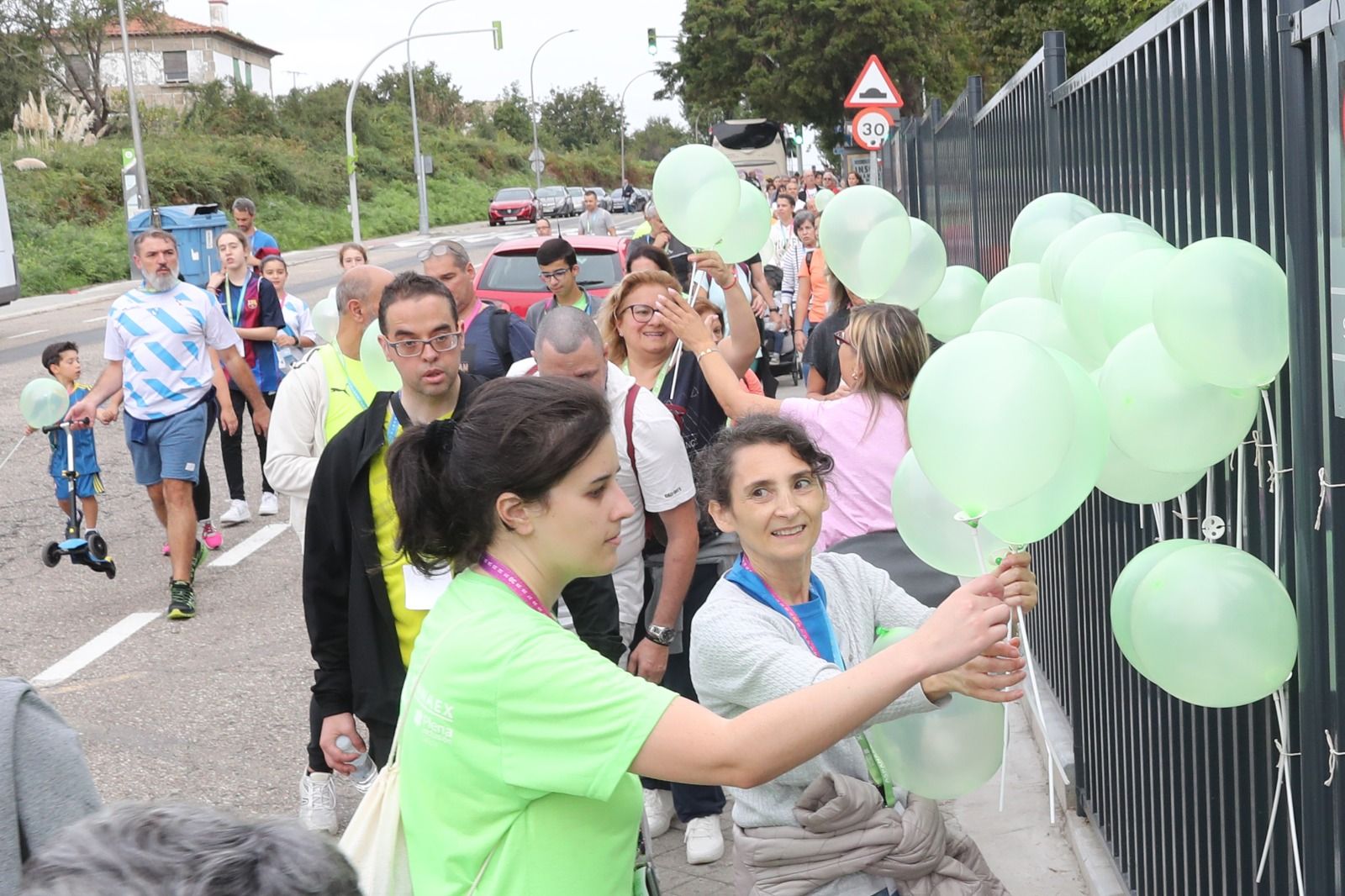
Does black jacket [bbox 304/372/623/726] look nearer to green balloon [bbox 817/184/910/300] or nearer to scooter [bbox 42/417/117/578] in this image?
green balloon [bbox 817/184/910/300]

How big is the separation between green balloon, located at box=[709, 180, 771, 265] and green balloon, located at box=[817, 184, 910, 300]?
25cm

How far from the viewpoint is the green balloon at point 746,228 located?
559cm

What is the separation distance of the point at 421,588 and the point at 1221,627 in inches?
88.7

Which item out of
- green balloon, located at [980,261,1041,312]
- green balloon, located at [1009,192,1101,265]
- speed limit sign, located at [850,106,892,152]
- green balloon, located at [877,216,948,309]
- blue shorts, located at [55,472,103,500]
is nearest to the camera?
green balloon, located at [980,261,1041,312]

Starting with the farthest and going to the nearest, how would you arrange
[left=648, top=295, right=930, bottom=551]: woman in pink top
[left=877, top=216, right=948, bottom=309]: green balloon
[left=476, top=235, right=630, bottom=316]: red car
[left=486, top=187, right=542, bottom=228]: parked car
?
[left=486, top=187, right=542, bottom=228]: parked car, [left=476, top=235, right=630, bottom=316]: red car, [left=877, top=216, right=948, bottom=309]: green balloon, [left=648, top=295, right=930, bottom=551]: woman in pink top

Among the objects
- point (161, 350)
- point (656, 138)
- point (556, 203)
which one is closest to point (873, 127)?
point (161, 350)

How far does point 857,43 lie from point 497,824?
143 ft

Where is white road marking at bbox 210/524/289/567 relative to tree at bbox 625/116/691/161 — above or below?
below

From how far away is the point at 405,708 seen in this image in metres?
2.26

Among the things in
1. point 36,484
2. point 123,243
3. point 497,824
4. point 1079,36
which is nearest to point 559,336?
point 497,824

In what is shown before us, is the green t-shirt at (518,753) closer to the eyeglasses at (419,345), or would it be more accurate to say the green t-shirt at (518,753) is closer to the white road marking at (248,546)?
the eyeglasses at (419,345)

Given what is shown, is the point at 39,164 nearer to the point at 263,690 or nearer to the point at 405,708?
the point at 263,690

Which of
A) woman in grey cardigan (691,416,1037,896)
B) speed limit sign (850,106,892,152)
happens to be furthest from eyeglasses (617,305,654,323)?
speed limit sign (850,106,892,152)

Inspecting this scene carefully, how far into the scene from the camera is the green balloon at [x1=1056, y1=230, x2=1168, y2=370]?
8.98 ft
